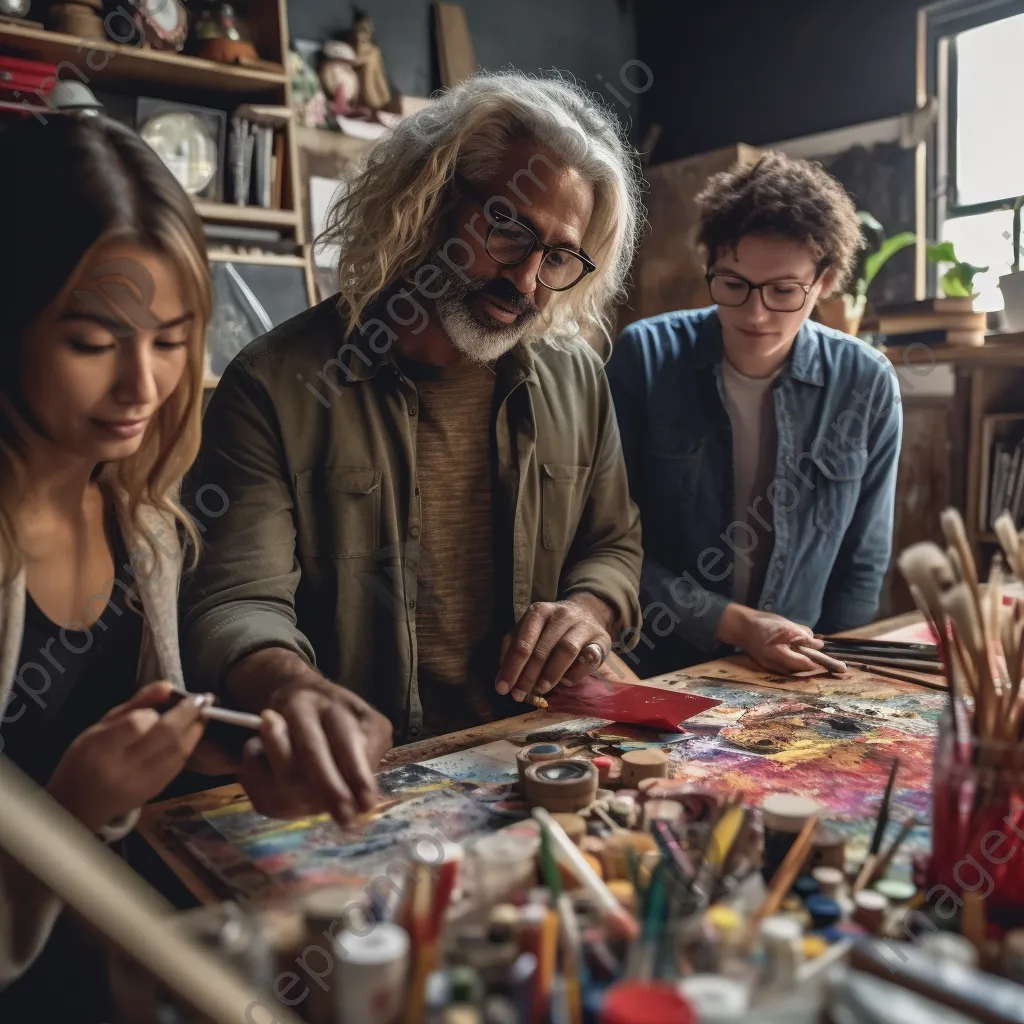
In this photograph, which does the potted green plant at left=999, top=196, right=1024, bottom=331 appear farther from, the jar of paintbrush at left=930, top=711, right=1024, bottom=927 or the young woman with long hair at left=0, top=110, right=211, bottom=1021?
the young woman with long hair at left=0, top=110, right=211, bottom=1021

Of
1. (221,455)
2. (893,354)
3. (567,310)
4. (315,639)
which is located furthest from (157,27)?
(893,354)

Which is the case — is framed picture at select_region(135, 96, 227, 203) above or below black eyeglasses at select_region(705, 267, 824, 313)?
above

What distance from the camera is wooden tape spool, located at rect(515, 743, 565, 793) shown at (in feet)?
3.81

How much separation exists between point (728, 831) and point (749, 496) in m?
1.53

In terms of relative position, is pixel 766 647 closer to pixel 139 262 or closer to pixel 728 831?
pixel 728 831

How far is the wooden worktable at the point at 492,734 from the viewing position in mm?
1018

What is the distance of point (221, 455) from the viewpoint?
5.32ft

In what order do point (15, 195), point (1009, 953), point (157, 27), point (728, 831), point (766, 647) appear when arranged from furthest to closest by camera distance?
point (157, 27) < point (766, 647) < point (15, 195) < point (728, 831) < point (1009, 953)

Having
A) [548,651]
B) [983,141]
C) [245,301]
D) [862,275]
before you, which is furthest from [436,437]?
[983,141]

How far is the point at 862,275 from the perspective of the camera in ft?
12.0

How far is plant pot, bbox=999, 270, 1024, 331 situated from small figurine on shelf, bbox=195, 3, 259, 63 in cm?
262

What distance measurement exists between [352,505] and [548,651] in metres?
0.47

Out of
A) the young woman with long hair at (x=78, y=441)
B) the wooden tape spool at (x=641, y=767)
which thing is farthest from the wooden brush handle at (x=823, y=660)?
the young woman with long hair at (x=78, y=441)

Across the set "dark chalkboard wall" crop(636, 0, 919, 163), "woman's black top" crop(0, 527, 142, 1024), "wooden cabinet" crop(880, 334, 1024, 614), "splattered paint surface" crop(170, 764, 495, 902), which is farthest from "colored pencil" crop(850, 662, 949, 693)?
"dark chalkboard wall" crop(636, 0, 919, 163)
